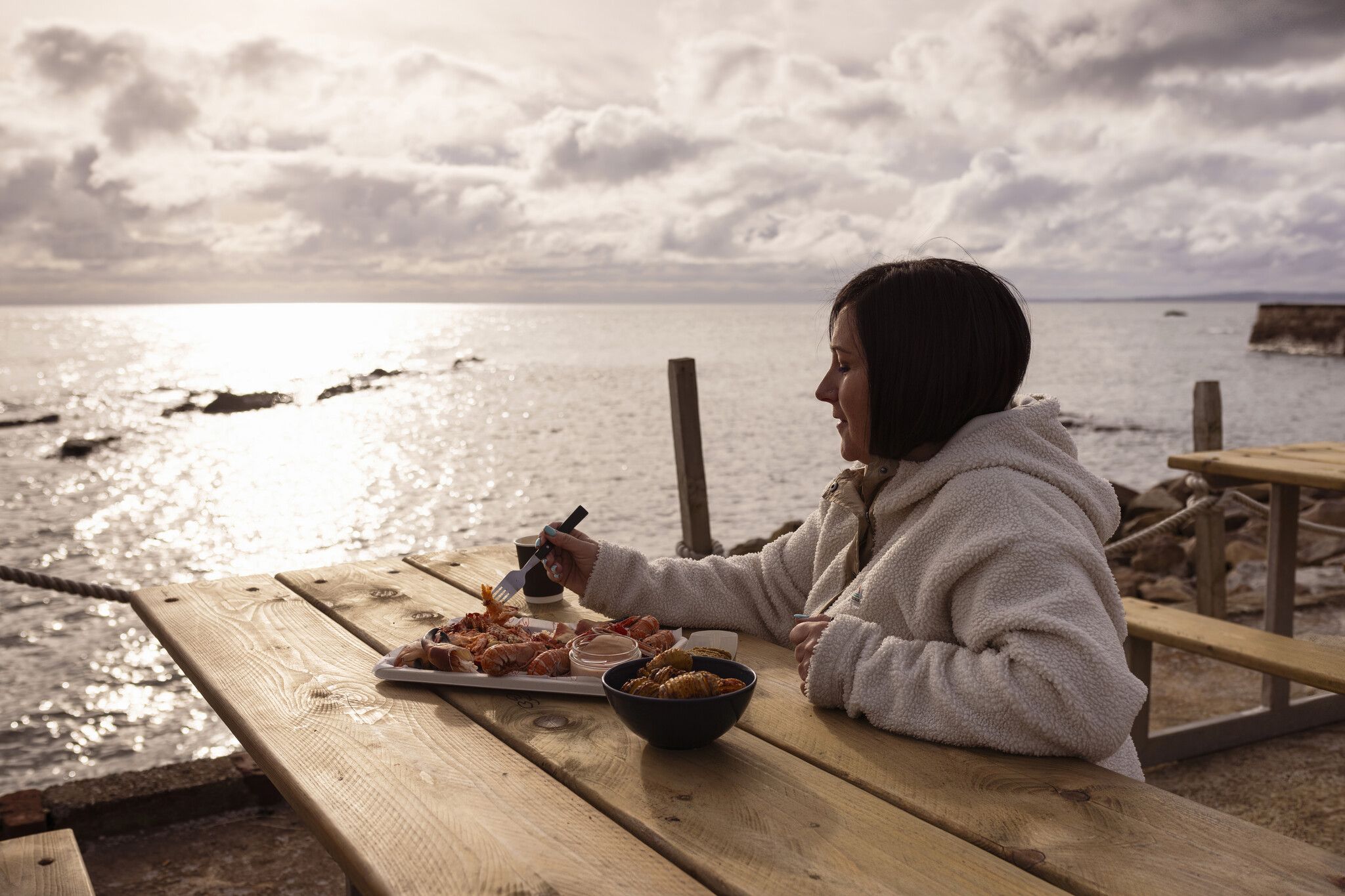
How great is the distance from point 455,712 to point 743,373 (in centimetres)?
3596

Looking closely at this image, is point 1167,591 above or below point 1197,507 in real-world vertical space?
below

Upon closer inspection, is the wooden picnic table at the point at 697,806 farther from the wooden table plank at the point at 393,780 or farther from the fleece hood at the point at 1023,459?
the fleece hood at the point at 1023,459

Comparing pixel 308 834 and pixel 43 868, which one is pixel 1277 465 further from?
pixel 43 868

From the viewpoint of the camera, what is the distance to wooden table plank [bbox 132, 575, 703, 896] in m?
1.06

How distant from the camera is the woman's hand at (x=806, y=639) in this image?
1527 mm

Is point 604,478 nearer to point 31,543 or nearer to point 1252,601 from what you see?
point 31,543

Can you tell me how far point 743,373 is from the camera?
3728 cm

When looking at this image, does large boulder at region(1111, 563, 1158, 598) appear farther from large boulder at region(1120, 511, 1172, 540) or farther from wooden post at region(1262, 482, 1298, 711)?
wooden post at region(1262, 482, 1298, 711)

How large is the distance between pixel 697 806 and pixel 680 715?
13cm

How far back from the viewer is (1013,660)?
1.36m

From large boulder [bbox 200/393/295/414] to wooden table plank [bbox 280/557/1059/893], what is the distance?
31429mm

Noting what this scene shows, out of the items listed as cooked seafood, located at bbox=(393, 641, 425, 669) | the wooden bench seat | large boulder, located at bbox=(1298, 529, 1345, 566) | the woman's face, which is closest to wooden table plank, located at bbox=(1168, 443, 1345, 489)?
the woman's face

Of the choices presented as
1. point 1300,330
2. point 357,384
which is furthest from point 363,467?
point 1300,330

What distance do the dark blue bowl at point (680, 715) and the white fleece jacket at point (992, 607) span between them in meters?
0.21
